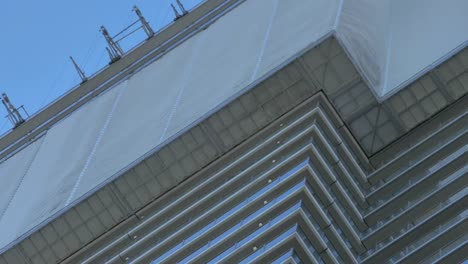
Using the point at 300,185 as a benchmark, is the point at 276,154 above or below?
above

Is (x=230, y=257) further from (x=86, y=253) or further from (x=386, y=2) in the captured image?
(x=386, y=2)

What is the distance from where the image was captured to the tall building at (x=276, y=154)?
2047 inches

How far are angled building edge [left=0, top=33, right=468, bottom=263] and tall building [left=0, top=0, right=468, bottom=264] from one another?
0.19 feet

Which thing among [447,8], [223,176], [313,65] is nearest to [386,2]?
[447,8]

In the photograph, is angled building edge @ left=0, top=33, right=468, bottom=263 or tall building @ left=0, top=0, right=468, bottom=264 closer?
angled building edge @ left=0, top=33, right=468, bottom=263

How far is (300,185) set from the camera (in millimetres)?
52906

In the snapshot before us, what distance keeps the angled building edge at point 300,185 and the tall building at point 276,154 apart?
2.3 inches

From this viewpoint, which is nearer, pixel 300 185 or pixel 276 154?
pixel 300 185

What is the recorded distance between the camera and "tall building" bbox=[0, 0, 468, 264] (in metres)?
52.0

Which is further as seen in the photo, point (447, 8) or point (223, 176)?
point (447, 8)

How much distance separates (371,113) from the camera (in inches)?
2351

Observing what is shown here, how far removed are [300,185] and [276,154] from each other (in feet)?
12.0

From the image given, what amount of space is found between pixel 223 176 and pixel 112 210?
619 centimetres

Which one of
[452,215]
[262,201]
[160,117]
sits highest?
[160,117]
